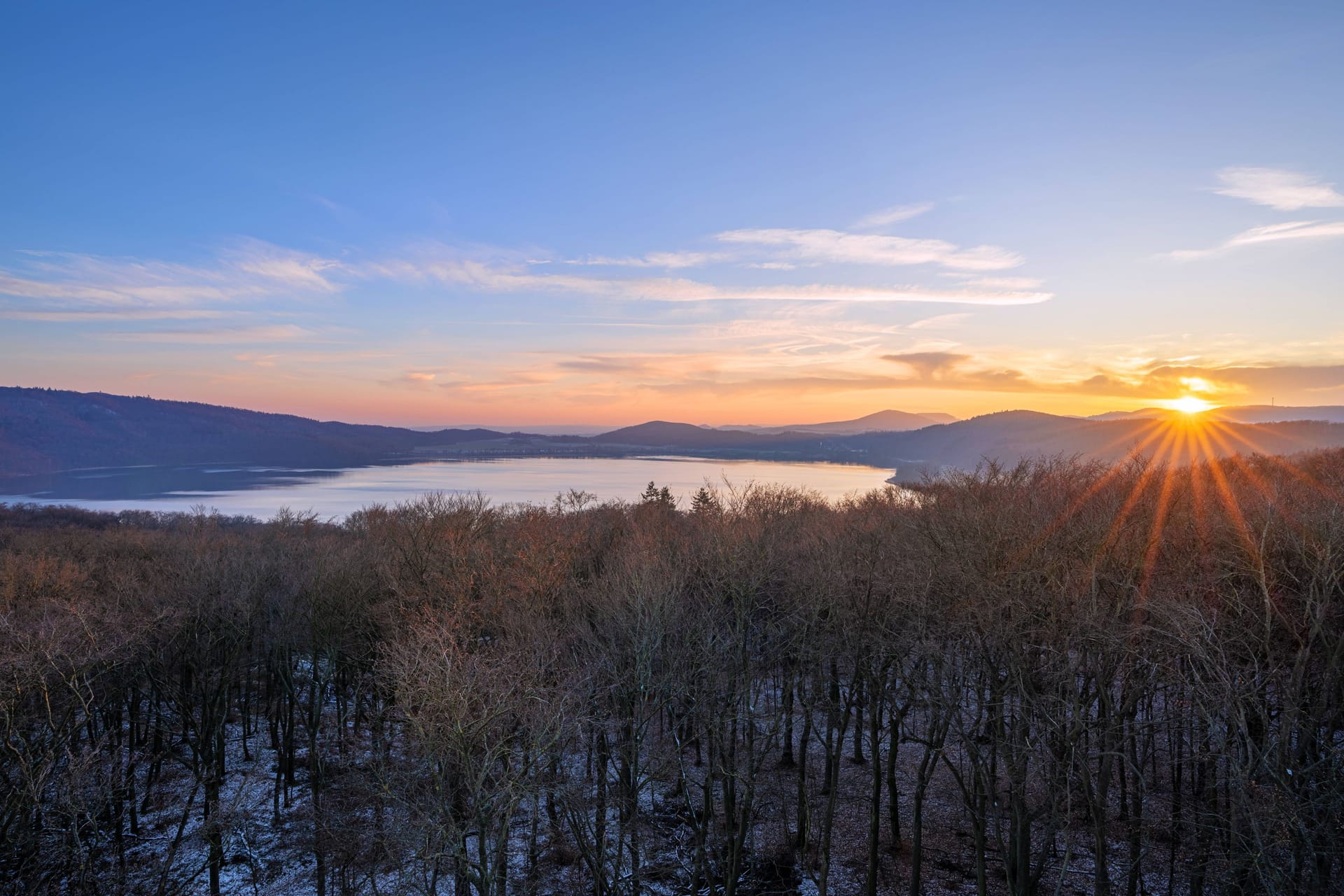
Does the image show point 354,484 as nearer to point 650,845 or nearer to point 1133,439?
point 1133,439

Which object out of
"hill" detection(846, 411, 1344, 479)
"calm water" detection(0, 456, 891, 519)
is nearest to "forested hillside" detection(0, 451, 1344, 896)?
Answer: "hill" detection(846, 411, 1344, 479)

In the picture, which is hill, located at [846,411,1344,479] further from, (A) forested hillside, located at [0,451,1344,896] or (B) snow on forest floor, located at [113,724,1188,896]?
(B) snow on forest floor, located at [113,724,1188,896]

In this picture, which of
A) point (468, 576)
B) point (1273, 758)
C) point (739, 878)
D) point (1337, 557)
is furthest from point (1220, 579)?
point (468, 576)

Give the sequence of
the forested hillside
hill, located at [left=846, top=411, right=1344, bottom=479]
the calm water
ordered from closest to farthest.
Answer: the forested hillside, hill, located at [left=846, top=411, right=1344, bottom=479], the calm water

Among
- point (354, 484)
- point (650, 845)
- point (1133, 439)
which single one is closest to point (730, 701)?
point (650, 845)

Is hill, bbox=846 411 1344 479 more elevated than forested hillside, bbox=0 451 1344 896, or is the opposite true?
hill, bbox=846 411 1344 479

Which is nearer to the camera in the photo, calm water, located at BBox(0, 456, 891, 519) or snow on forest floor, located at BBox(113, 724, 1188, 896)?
snow on forest floor, located at BBox(113, 724, 1188, 896)

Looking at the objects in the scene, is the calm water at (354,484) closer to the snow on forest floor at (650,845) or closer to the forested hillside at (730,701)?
the forested hillside at (730,701)

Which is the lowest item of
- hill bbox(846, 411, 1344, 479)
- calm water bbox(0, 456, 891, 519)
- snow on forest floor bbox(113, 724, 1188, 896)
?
snow on forest floor bbox(113, 724, 1188, 896)
